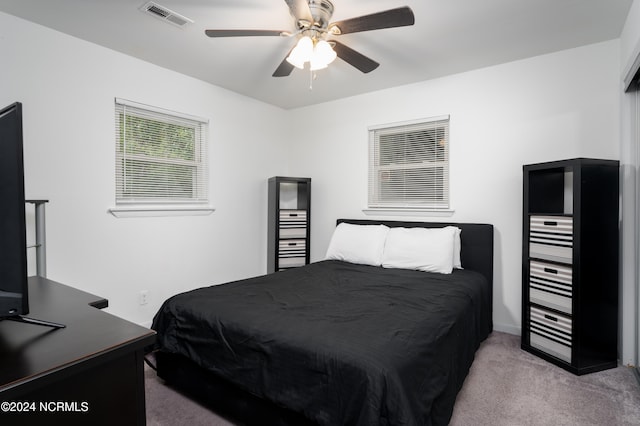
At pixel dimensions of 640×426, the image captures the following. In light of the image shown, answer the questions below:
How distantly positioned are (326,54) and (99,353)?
6.73 ft

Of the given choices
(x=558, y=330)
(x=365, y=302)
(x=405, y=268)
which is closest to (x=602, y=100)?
(x=558, y=330)

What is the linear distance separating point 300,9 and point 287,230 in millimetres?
2703

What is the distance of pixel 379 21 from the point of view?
1991 mm

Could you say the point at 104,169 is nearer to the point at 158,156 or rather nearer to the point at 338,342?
the point at 158,156

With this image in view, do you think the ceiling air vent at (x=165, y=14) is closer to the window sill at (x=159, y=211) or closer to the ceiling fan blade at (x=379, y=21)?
the ceiling fan blade at (x=379, y=21)

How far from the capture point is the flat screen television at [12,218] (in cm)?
86

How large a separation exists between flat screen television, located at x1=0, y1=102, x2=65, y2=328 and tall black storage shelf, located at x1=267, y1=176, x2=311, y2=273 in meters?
3.29

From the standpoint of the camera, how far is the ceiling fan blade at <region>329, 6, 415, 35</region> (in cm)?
187

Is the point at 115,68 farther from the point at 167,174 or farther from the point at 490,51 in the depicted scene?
the point at 490,51

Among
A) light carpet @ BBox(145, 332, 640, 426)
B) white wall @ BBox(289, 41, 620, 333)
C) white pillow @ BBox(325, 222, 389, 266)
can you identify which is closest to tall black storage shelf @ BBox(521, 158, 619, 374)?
light carpet @ BBox(145, 332, 640, 426)

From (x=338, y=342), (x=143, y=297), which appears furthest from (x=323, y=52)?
(x=143, y=297)

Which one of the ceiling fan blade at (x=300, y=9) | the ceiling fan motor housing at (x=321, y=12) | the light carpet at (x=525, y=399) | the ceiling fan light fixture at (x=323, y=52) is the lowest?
the light carpet at (x=525, y=399)

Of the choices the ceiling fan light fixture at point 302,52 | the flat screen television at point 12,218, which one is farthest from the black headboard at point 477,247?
the flat screen television at point 12,218

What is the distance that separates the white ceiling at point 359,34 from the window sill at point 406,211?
1406mm
